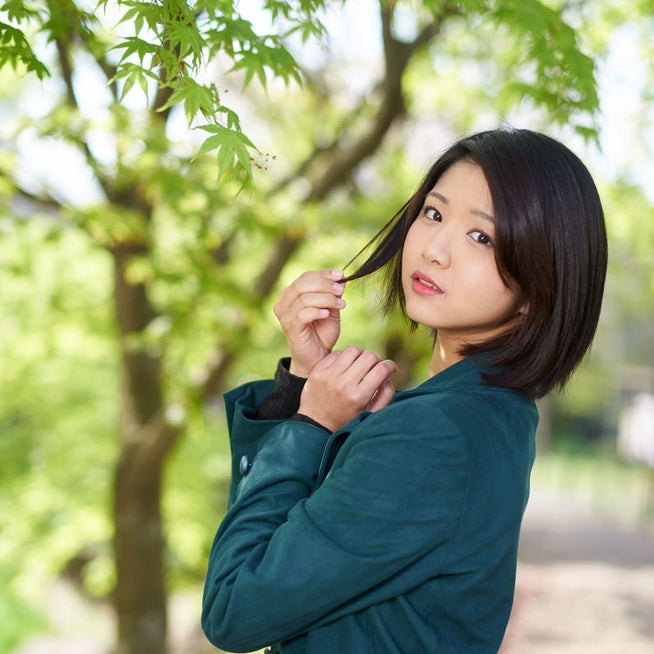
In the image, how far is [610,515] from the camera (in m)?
13.0

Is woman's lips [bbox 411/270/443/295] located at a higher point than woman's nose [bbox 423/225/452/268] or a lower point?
lower

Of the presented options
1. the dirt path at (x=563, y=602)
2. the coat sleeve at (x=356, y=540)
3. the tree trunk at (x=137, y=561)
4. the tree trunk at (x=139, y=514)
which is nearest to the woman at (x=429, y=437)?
the coat sleeve at (x=356, y=540)

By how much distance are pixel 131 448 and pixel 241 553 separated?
4699mm

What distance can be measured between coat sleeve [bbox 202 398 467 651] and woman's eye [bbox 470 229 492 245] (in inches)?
13.1

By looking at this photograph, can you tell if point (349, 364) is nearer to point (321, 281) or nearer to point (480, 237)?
point (321, 281)

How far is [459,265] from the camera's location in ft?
4.51

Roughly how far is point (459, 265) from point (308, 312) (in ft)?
0.97

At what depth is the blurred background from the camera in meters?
2.54

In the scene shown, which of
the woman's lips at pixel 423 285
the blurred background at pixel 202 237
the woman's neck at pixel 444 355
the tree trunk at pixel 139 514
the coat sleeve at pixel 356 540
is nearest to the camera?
the coat sleeve at pixel 356 540

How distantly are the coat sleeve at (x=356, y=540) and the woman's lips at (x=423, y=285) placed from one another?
0.27 m

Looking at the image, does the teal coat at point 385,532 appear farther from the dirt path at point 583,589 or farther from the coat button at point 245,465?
the dirt path at point 583,589

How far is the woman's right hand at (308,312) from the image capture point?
1.50 m

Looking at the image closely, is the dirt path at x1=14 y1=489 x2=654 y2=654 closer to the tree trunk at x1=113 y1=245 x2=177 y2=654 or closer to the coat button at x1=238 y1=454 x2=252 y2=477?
the tree trunk at x1=113 y1=245 x2=177 y2=654

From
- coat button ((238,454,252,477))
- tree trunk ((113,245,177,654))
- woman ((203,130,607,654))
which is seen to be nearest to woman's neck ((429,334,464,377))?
woman ((203,130,607,654))
